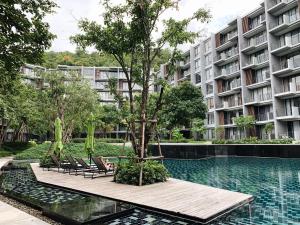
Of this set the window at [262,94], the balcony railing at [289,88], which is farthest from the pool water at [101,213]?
the window at [262,94]

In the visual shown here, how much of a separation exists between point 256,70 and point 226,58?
257 inches

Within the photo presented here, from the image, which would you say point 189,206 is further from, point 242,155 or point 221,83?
point 221,83

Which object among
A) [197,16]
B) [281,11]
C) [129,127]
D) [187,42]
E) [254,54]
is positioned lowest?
[129,127]

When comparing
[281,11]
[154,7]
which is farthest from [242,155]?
[281,11]

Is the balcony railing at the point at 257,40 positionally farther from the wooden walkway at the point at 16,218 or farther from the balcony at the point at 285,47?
the wooden walkway at the point at 16,218

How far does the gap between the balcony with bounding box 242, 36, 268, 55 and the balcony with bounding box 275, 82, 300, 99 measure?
22.8ft

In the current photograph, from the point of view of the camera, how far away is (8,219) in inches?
252

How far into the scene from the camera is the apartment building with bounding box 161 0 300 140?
112 ft

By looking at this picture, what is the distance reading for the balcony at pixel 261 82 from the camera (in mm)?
37222

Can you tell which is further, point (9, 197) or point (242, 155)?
point (242, 155)

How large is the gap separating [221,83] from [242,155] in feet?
74.7

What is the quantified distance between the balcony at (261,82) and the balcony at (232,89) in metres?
2.27

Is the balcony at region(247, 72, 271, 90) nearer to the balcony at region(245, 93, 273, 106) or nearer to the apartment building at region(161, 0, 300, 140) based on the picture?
the apartment building at region(161, 0, 300, 140)

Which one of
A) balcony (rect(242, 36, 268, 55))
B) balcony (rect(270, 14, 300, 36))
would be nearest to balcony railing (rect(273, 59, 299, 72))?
balcony (rect(242, 36, 268, 55))
